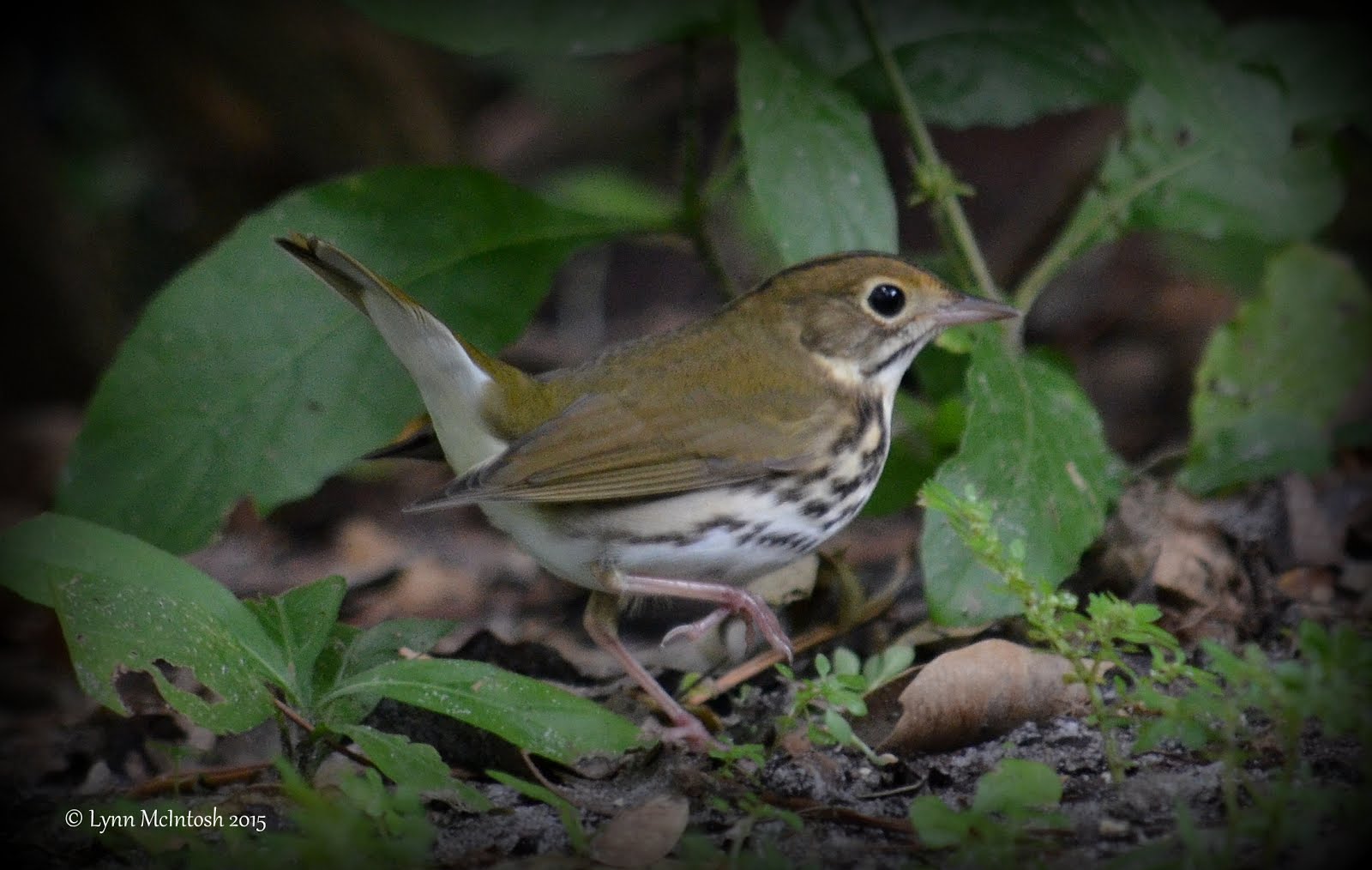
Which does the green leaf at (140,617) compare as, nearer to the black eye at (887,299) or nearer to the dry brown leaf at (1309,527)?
the black eye at (887,299)

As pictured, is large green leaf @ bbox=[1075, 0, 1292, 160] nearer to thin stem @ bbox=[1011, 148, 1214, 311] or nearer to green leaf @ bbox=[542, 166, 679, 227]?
thin stem @ bbox=[1011, 148, 1214, 311]

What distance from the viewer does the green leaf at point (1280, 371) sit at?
354 cm

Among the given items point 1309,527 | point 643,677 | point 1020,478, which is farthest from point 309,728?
point 1309,527

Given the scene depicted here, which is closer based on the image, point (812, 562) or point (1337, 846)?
point (1337, 846)

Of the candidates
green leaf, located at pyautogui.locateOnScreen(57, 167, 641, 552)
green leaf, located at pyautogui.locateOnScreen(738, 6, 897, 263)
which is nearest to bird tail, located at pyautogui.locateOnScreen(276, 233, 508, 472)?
green leaf, located at pyautogui.locateOnScreen(57, 167, 641, 552)

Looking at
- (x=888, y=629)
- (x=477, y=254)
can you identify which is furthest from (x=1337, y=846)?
(x=477, y=254)

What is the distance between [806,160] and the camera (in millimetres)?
3250

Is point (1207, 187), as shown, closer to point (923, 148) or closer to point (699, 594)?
point (923, 148)

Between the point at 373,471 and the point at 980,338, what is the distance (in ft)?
9.58

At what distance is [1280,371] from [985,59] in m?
1.07

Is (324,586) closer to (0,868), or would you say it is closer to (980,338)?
(0,868)

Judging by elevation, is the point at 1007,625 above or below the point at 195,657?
below

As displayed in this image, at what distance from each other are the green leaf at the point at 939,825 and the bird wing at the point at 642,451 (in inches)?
38.3

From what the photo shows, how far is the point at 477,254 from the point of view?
11.3 ft
